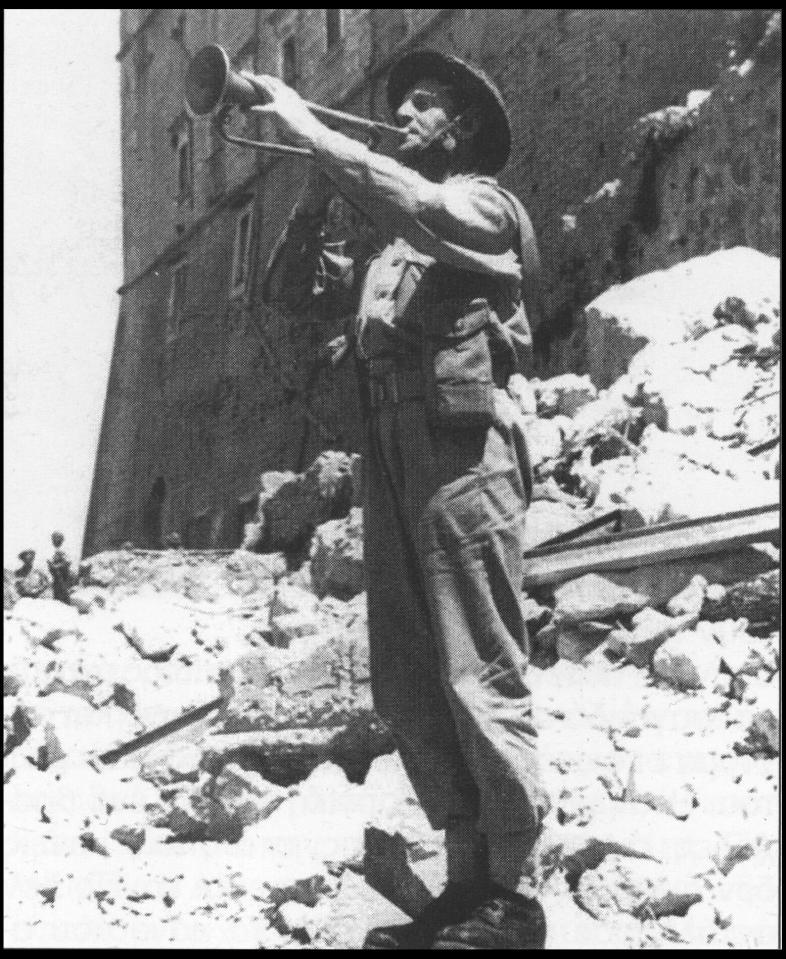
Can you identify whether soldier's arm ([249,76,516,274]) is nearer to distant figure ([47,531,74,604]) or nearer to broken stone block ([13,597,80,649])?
broken stone block ([13,597,80,649])

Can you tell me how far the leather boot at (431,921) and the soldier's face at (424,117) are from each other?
1.66 m

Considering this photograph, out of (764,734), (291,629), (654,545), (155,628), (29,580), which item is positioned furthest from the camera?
(29,580)

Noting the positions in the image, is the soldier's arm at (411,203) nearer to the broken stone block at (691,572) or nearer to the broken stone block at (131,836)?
the broken stone block at (131,836)

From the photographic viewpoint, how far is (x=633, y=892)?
366 cm

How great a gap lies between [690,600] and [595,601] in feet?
1.28

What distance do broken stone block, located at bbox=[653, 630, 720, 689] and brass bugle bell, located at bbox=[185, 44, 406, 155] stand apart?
2409 mm

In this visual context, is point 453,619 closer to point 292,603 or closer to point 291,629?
point 291,629

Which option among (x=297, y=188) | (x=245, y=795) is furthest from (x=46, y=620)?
(x=297, y=188)

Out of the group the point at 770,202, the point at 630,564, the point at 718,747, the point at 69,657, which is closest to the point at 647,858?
the point at 718,747

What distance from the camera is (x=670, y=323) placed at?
413 inches

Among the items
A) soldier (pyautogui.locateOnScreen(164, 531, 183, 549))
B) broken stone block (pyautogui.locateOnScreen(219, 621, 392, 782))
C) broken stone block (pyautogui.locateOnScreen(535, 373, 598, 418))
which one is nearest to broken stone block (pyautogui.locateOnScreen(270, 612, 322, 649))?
broken stone block (pyautogui.locateOnScreen(219, 621, 392, 782))

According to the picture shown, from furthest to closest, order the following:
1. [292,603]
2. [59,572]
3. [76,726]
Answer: [59,572], [292,603], [76,726]

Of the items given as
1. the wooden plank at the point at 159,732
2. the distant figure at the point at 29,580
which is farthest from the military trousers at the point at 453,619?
the distant figure at the point at 29,580

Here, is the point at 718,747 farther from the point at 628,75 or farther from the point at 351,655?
the point at 628,75
